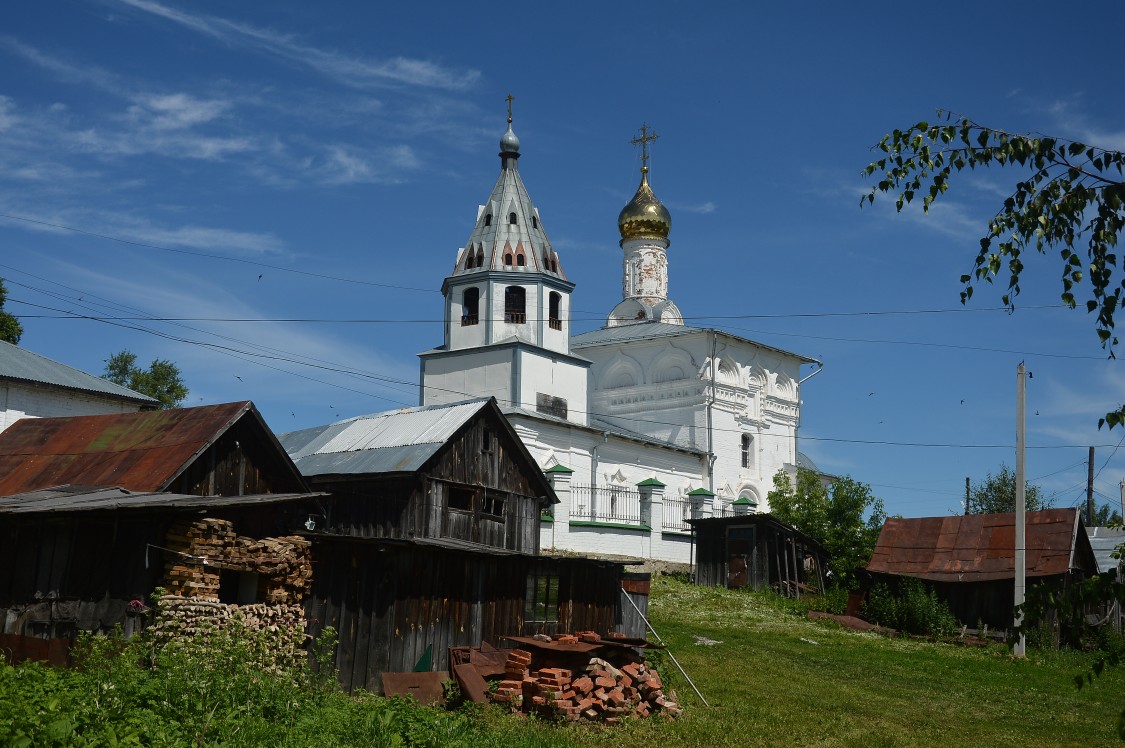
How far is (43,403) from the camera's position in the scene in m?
26.5

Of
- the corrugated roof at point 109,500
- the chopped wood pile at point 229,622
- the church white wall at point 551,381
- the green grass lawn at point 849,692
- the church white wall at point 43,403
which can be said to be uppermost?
the church white wall at point 551,381

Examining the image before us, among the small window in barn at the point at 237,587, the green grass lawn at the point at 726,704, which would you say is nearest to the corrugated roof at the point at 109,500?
the small window in barn at the point at 237,587

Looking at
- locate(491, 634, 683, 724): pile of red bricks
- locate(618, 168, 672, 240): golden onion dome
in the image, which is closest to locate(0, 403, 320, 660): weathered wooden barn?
locate(491, 634, 683, 724): pile of red bricks

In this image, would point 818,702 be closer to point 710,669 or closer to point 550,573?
point 710,669

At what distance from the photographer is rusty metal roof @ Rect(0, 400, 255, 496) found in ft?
54.1

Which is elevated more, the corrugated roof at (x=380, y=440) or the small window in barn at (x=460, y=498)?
the corrugated roof at (x=380, y=440)

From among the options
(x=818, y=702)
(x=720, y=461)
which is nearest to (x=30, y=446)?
(x=818, y=702)

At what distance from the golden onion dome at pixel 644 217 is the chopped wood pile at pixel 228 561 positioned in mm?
36912

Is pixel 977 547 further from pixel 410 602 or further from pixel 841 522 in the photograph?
pixel 410 602

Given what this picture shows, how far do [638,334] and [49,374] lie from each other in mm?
23841

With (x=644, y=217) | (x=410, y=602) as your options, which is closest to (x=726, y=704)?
(x=410, y=602)

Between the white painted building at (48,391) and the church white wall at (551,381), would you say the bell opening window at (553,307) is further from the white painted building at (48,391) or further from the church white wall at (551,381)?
the white painted building at (48,391)

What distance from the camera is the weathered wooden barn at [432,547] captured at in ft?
49.3

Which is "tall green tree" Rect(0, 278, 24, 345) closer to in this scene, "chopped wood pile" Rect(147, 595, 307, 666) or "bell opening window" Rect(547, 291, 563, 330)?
"bell opening window" Rect(547, 291, 563, 330)
